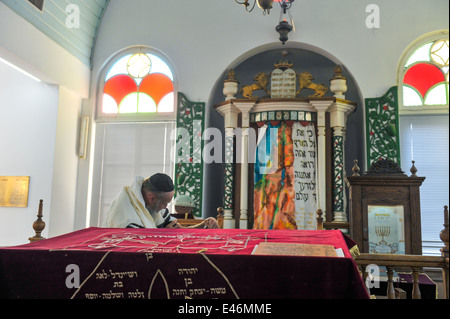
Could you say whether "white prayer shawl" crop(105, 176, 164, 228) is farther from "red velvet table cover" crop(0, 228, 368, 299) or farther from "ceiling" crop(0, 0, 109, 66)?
"ceiling" crop(0, 0, 109, 66)

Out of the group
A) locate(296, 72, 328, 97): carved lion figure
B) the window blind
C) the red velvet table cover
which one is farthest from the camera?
the window blind

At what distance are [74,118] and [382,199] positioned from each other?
16.8 feet

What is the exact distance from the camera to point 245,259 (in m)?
1.77

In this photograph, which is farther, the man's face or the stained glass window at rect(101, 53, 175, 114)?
the stained glass window at rect(101, 53, 175, 114)

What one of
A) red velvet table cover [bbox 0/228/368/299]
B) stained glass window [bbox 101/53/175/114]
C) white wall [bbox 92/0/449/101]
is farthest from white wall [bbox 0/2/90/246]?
red velvet table cover [bbox 0/228/368/299]

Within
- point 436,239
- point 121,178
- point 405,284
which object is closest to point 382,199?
point 405,284

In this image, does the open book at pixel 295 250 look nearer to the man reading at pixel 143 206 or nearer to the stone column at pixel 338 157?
the man reading at pixel 143 206

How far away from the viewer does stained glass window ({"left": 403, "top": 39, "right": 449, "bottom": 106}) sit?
6934 mm

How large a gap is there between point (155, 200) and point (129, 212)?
0.30 m

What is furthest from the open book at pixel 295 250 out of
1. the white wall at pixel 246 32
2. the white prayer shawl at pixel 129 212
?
the white wall at pixel 246 32

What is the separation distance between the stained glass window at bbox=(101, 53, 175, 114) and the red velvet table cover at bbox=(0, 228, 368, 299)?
5694 millimetres

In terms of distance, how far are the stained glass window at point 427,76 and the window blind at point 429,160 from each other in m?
0.30

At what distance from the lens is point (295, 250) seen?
1941mm
